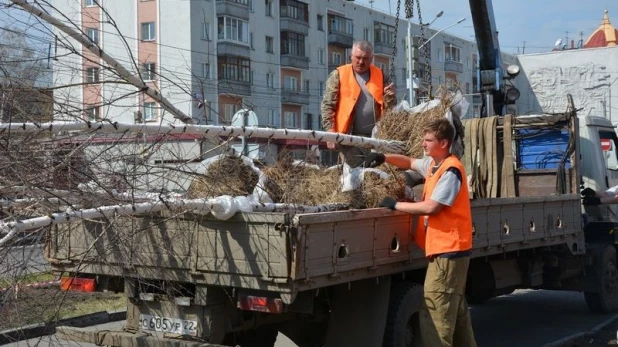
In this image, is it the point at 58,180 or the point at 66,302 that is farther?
the point at 66,302

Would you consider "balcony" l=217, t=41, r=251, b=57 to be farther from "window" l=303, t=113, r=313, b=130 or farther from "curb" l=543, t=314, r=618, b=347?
"curb" l=543, t=314, r=618, b=347

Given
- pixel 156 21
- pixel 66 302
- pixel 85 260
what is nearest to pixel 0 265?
pixel 66 302

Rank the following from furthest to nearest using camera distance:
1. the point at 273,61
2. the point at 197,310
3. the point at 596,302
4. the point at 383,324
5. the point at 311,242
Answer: the point at 273,61 → the point at 596,302 → the point at 383,324 → the point at 197,310 → the point at 311,242

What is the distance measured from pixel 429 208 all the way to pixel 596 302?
601 centimetres

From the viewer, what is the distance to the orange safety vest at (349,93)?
8.26 m

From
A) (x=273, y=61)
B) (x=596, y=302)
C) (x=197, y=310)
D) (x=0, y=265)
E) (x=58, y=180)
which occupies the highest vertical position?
(x=273, y=61)

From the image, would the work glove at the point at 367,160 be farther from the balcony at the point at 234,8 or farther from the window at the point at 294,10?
the window at the point at 294,10

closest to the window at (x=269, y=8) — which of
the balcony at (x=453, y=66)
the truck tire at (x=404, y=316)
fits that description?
the balcony at (x=453, y=66)

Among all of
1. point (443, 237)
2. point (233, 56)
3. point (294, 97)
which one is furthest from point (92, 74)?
point (294, 97)

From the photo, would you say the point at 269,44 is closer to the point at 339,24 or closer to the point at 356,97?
the point at 339,24

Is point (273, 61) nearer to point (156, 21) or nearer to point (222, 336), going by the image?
point (156, 21)

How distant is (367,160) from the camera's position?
23.7 ft

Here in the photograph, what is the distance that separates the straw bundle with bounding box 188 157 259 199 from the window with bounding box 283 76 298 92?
45193 millimetres

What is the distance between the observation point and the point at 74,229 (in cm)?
→ 675
